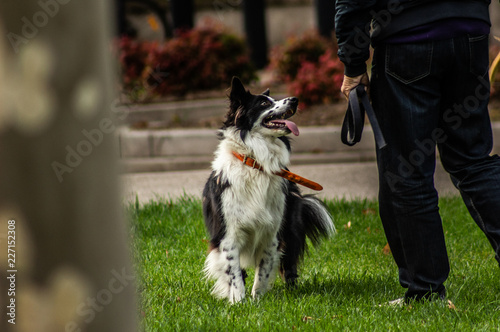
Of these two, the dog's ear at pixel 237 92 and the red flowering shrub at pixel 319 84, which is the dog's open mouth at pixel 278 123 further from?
the red flowering shrub at pixel 319 84

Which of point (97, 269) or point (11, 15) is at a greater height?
point (11, 15)

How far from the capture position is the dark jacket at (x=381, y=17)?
122 inches

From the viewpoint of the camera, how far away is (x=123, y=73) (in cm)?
1240

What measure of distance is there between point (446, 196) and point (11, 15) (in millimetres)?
→ 5875

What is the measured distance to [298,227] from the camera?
4.16 metres

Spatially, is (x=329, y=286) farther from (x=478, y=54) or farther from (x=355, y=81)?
(x=478, y=54)

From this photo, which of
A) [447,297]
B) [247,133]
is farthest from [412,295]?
[247,133]

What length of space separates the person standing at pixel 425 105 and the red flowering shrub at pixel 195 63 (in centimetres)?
848

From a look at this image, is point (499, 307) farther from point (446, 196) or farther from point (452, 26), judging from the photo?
point (446, 196)

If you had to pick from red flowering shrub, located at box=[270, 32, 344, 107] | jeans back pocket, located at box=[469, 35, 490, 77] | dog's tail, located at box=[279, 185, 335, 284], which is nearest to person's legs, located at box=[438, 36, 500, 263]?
jeans back pocket, located at box=[469, 35, 490, 77]

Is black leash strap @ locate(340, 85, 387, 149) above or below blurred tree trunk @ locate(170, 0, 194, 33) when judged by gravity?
below

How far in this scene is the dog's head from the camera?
3.89 meters

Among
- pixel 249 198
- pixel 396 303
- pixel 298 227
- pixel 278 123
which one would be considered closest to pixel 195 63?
pixel 298 227

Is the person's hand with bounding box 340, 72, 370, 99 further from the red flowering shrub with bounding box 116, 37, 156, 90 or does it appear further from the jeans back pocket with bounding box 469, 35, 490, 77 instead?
the red flowering shrub with bounding box 116, 37, 156, 90
